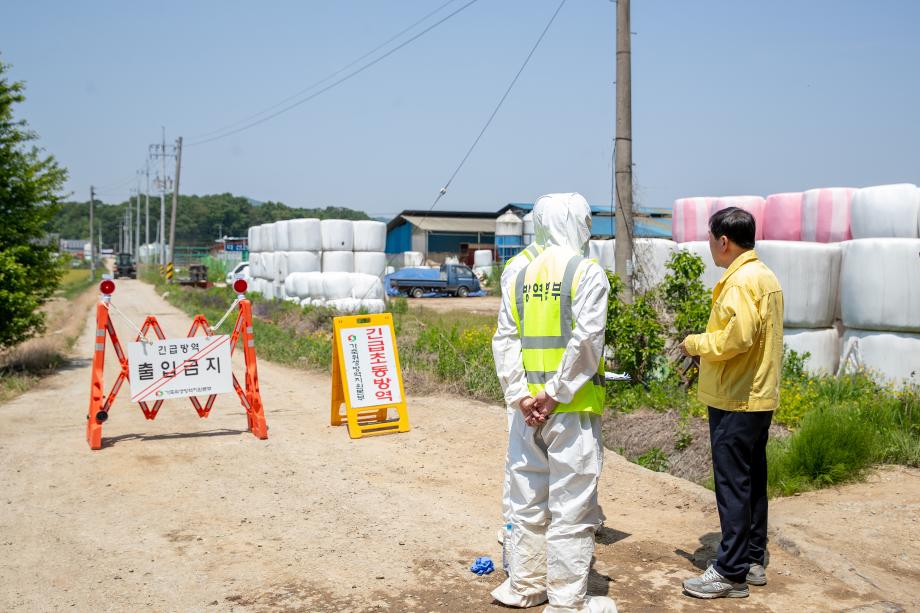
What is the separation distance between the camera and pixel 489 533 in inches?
219

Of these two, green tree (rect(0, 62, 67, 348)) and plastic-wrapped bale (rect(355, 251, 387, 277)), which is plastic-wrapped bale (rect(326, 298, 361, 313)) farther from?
green tree (rect(0, 62, 67, 348))

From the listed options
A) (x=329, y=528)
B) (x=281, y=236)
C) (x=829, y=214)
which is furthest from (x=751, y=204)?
(x=281, y=236)

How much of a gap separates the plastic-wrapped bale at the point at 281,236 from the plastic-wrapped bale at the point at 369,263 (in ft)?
8.40

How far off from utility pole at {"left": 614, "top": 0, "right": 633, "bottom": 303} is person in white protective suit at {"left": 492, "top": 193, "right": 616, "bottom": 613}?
6.33m

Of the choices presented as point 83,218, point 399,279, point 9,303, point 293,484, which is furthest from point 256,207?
point 293,484

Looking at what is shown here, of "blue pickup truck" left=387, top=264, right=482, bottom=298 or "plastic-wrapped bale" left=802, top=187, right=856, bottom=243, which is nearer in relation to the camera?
"plastic-wrapped bale" left=802, top=187, right=856, bottom=243

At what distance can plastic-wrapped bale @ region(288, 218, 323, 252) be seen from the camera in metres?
25.6

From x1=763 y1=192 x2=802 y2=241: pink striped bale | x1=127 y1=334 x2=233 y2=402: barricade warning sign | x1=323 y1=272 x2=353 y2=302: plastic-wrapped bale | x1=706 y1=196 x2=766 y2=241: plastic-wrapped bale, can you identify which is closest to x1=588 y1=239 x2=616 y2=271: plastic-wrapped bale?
x1=706 y1=196 x2=766 y2=241: plastic-wrapped bale

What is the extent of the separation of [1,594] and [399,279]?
34.1 m

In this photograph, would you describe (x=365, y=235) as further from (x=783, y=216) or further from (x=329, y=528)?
(x=329, y=528)

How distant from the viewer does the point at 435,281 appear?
3900 centimetres

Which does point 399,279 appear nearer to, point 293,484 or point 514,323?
point 293,484

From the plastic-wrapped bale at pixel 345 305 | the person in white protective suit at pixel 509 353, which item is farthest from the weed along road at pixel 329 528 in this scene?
the plastic-wrapped bale at pixel 345 305

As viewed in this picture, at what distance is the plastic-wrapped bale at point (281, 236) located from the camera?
87.0ft
